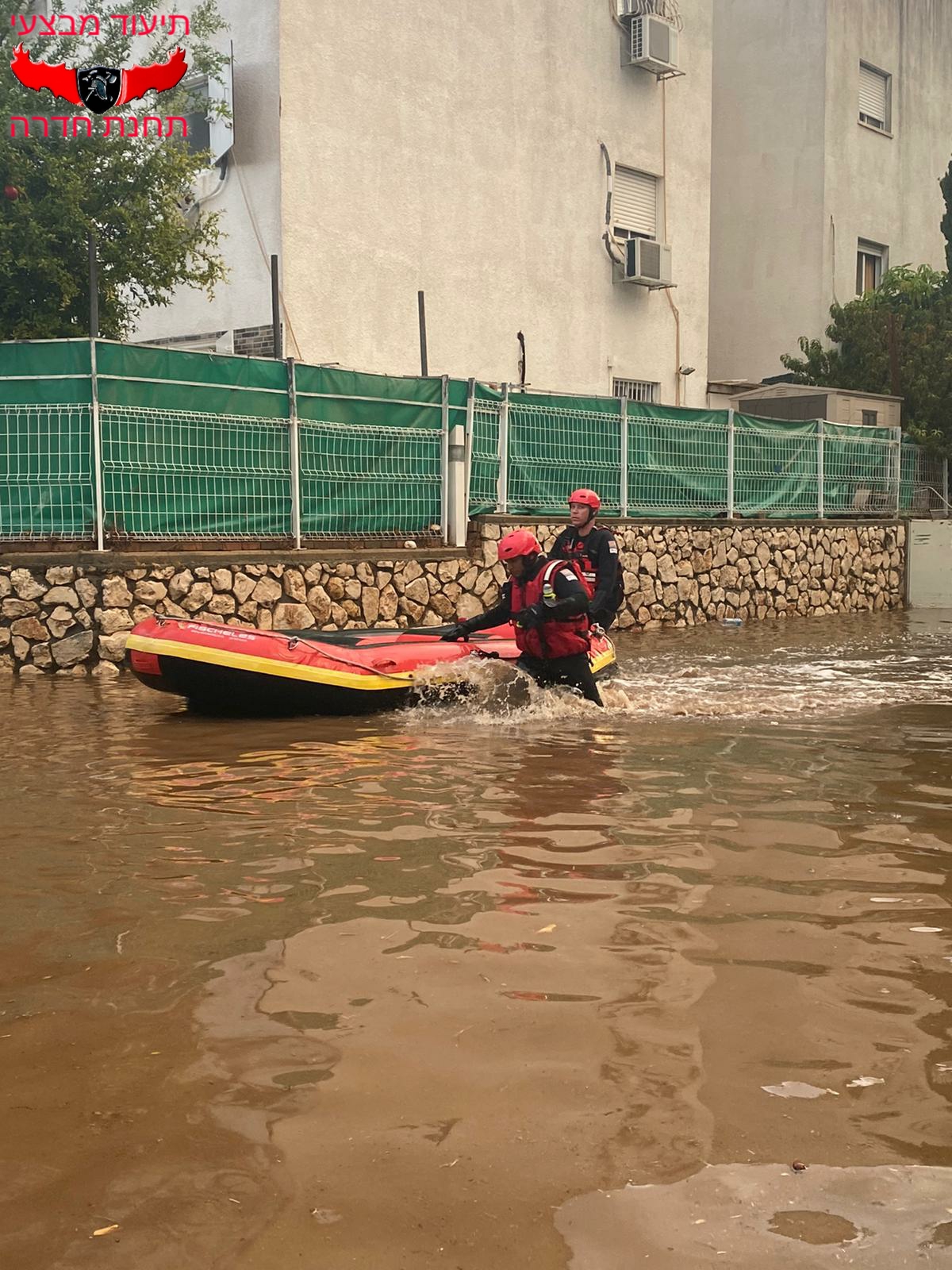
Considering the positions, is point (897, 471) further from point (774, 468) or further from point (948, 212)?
point (948, 212)

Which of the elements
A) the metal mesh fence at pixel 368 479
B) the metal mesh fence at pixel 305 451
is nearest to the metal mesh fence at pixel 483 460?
the metal mesh fence at pixel 305 451

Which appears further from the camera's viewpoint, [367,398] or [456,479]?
[456,479]

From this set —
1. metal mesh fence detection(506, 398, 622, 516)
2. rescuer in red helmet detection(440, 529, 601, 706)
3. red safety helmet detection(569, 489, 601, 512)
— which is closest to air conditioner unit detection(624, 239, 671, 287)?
metal mesh fence detection(506, 398, 622, 516)

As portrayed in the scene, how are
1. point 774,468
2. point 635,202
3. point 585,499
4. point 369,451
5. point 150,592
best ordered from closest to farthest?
point 585,499
point 150,592
point 369,451
point 774,468
point 635,202

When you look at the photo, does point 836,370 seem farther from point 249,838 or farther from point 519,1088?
point 519,1088

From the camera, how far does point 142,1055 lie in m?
3.50

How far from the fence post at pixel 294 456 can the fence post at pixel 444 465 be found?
210 cm

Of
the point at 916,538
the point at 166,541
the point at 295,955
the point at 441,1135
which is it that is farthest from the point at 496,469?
the point at 441,1135

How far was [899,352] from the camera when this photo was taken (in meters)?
25.2

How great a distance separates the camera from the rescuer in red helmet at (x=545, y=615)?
9.51m

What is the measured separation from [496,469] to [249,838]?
35.4 ft

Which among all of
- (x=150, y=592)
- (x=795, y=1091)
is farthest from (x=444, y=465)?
(x=795, y=1091)

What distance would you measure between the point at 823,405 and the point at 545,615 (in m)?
15.3

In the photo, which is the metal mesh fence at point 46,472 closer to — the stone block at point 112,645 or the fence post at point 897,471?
the stone block at point 112,645
